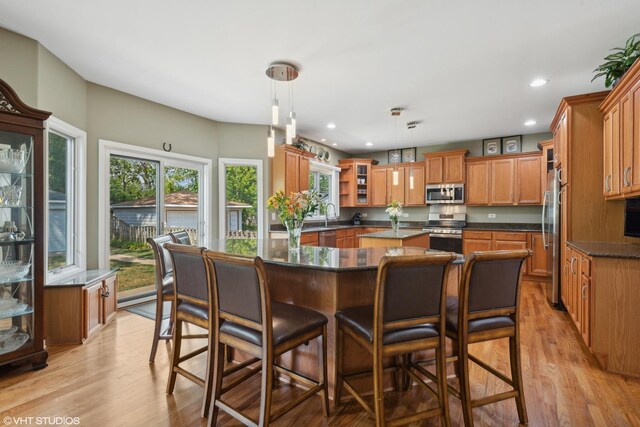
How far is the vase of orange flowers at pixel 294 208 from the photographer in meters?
2.57

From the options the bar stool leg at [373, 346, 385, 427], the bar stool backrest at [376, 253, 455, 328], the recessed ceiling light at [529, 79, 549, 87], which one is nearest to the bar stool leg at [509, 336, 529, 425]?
the bar stool backrest at [376, 253, 455, 328]

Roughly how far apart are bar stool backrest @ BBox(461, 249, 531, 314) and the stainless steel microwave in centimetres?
478

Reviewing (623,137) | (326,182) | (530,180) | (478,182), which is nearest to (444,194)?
(478,182)

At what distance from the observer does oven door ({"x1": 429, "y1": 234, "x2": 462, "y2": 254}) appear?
5.97 m

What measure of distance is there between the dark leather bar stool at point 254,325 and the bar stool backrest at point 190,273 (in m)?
0.16

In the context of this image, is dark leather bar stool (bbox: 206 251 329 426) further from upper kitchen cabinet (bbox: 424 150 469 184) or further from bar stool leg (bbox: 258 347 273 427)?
upper kitchen cabinet (bbox: 424 150 469 184)

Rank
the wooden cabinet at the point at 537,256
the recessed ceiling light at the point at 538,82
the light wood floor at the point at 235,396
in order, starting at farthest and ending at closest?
the wooden cabinet at the point at 537,256 < the recessed ceiling light at the point at 538,82 < the light wood floor at the point at 235,396

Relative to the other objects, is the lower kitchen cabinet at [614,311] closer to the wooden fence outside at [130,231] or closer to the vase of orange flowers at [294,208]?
the vase of orange flowers at [294,208]

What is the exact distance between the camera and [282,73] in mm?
3150

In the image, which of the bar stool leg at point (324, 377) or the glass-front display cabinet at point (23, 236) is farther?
the glass-front display cabinet at point (23, 236)

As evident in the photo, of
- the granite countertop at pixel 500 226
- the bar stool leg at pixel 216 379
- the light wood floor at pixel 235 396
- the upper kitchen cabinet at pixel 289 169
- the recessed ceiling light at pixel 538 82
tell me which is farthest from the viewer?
the granite countertop at pixel 500 226

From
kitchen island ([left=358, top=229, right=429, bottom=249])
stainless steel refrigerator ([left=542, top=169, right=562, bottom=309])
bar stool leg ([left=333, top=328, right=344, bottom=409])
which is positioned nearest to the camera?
bar stool leg ([left=333, top=328, right=344, bottom=409])

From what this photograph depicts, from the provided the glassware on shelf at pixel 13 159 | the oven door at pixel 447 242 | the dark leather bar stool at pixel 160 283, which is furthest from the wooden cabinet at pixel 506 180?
the glassware on shelf at pixel 13 159

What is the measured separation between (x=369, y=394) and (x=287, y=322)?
2.60 feet
